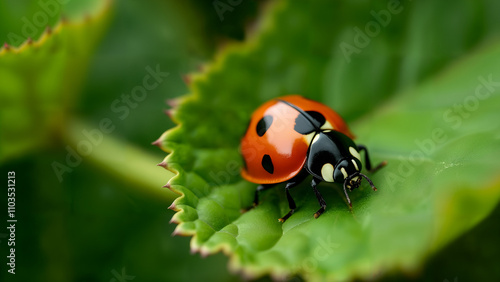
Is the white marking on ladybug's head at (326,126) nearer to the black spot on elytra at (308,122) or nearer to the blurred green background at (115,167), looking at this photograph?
the black spot on elytra at (308,122)

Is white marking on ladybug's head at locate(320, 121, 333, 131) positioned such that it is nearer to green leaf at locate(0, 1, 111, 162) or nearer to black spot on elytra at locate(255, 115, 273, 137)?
black spot on elytra at locate(255, 115, 273, 137)

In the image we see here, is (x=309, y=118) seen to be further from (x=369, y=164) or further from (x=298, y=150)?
(x=369, y=164)

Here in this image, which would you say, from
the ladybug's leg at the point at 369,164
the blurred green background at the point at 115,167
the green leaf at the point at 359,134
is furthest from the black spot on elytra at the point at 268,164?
the blurred green background at the point at 115,167

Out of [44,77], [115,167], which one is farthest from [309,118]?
[44,77]

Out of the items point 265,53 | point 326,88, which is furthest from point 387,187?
point 265,53

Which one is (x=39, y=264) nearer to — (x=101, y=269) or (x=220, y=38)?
(x=101, y=269)

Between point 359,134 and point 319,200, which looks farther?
point 359,134
